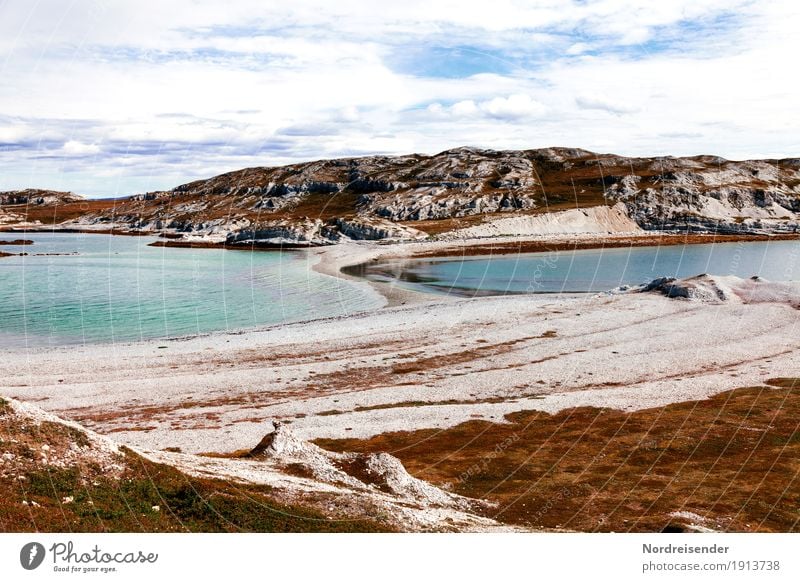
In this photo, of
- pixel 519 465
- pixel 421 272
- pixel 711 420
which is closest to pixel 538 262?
pixel 421 272

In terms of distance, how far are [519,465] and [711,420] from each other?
19.6m

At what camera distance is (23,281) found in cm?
12912

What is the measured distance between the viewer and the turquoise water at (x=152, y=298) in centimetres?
8806

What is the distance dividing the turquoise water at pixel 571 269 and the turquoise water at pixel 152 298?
19555 millimetres

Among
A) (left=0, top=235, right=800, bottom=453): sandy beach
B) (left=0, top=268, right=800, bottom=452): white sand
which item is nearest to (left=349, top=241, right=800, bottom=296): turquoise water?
(left=0, top=235, right=800, bottom=453): sandy beach

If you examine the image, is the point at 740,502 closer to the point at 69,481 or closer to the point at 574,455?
the point at 574,455

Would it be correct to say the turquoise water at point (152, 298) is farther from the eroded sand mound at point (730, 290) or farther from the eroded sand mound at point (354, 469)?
the eroded sand mound at point (354, 469)

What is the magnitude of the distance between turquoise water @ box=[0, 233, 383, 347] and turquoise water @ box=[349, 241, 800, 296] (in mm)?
19555
